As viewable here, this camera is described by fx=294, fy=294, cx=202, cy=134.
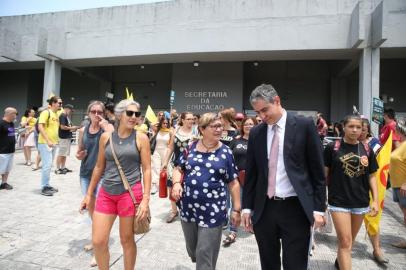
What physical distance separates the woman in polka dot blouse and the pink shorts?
0.45 m

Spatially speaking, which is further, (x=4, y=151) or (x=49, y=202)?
(x=4, y=151)

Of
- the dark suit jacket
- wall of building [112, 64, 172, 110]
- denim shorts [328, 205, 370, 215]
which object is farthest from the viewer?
wall of building [112, 64, 172, 110]

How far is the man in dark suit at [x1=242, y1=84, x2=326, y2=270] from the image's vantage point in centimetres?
→ 231

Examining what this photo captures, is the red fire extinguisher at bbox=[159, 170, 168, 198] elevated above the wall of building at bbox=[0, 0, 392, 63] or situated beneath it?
situated beneath

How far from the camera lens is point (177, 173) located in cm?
298

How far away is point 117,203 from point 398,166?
387 cm

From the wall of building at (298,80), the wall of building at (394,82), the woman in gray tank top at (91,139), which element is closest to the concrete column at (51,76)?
the wall of building at (298,80)

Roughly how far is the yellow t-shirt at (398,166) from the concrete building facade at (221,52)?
27.1 feet

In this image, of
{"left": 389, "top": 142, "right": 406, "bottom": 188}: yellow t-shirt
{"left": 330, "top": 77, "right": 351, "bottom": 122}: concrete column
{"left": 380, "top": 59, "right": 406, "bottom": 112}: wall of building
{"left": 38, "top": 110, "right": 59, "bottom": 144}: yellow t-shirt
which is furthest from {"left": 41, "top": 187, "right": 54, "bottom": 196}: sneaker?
{"left": 380, "top": 59, "right": 406, "bottom": 112}: wall of building

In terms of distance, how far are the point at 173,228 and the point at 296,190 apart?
10.2 feet

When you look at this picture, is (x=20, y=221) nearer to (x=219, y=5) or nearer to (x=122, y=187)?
(x=122, y=187)

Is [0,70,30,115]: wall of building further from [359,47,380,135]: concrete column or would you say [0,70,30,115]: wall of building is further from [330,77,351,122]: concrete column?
[359,47,380,135]: concrete column

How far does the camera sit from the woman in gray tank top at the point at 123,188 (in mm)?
2916

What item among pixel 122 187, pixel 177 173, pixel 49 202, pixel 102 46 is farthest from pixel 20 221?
pixel 102 46
